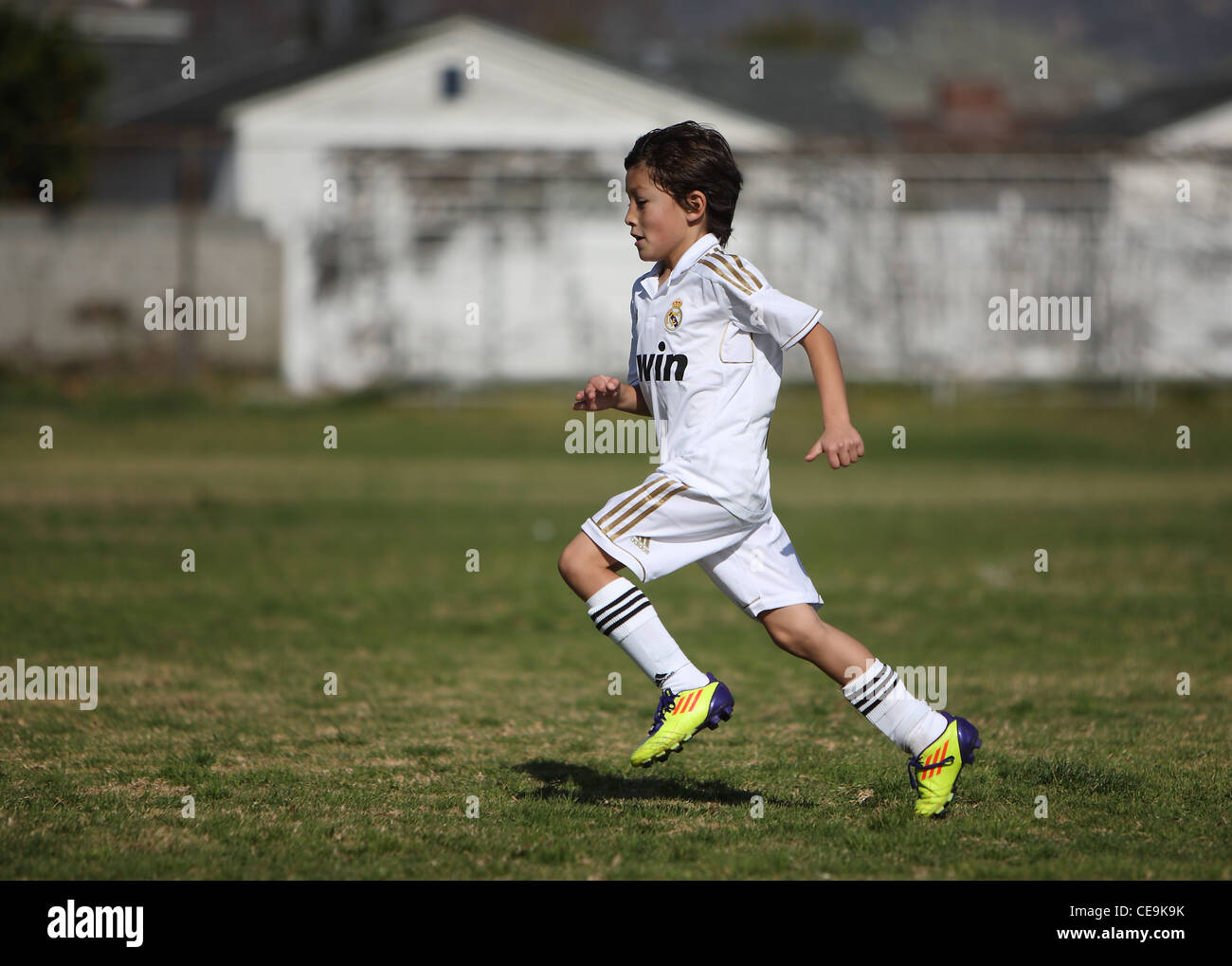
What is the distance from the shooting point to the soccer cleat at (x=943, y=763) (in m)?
4.58

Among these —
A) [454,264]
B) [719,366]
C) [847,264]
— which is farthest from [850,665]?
[454,264]

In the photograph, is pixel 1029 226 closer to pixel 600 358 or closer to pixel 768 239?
pixel 768 239

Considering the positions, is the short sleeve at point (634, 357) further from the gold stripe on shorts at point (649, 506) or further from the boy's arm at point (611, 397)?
the gold stripe on shorts at point (649, 506)

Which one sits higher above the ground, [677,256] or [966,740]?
[677,256]

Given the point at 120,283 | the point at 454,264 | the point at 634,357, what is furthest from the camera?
the point at 454,264

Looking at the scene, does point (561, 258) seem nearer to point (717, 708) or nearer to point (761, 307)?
point (761, 307)

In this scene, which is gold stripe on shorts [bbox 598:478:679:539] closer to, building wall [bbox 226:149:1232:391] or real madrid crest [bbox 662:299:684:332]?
real madrid crest [bbox 662:299:684:332]

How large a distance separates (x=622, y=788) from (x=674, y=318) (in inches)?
65.9

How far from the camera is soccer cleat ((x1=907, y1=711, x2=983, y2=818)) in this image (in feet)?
15.0

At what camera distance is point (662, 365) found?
466 cm

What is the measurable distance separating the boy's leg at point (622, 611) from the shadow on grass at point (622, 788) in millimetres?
619

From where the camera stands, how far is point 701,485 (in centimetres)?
449
